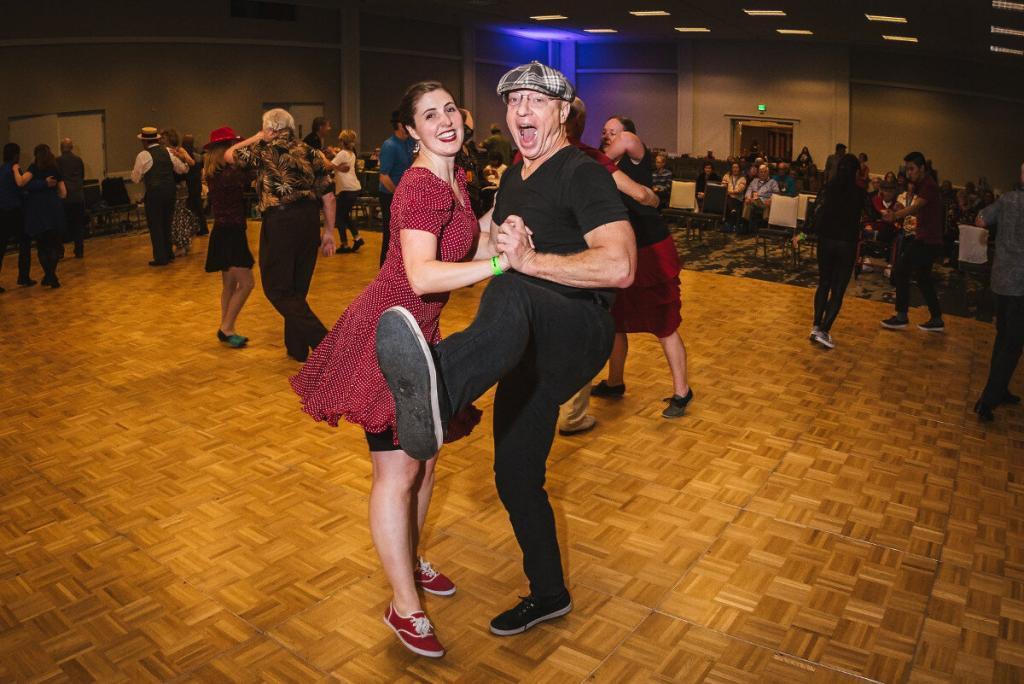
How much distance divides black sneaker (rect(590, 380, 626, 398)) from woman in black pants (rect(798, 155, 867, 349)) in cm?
200

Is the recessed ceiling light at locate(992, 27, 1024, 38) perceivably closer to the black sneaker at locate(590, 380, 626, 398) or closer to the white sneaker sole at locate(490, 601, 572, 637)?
the black sneaker at locate(590, 380, 626, 398)

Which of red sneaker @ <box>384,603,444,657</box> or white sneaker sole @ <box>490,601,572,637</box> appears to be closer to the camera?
red sneaker @ <box>384,603,444,657</box>

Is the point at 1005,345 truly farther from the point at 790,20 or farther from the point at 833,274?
the point at 790,20

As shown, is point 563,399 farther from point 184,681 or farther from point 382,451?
point 184,681

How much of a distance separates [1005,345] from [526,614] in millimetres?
3436

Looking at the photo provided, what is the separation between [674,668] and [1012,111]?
1582 cm

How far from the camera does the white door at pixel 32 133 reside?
11.9m

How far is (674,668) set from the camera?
8.85 ft

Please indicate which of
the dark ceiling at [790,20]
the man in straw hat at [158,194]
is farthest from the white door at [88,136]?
the dark ceiling at [790,20]

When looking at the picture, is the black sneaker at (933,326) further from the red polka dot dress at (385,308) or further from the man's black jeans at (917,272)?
the red polka dot dress at (385,308)

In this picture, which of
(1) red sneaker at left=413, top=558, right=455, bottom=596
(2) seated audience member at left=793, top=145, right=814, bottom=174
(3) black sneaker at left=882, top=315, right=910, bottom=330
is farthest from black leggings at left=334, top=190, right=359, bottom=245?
(2) seated audience member at left=793, top=145, right=814, bottom=174

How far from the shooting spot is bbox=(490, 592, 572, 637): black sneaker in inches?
111

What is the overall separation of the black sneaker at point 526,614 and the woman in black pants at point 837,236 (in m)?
4.20

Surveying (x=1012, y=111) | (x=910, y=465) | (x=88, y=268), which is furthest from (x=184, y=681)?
(x=1012, y=111)
